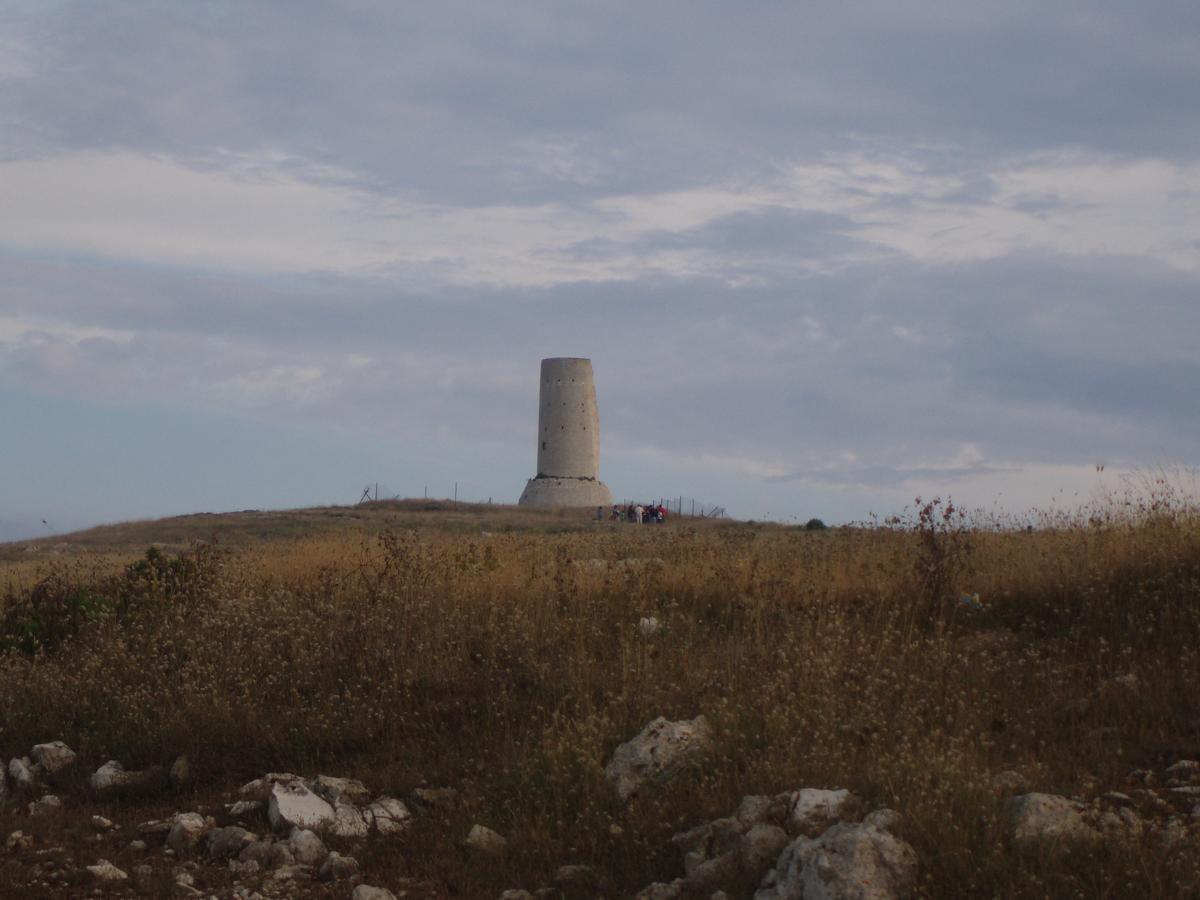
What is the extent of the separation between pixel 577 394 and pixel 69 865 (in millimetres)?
39361

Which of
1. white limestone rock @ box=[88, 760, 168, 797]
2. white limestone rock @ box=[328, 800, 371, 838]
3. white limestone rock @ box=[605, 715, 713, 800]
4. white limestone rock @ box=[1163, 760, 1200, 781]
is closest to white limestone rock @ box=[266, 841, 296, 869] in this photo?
white limestone rock @ box=[328, 800, 371, 838]

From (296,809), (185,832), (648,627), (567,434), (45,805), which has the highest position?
(567,434)

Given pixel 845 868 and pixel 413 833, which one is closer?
pixel 845 868

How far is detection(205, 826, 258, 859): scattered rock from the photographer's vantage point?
6.58 m

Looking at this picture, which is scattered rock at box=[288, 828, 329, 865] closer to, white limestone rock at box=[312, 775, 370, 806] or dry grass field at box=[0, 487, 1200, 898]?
dry grass field at box=[0, 487, 1200, 898]

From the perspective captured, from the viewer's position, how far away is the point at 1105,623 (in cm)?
879

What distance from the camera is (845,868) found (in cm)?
497

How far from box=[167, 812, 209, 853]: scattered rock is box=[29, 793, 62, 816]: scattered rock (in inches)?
53.5

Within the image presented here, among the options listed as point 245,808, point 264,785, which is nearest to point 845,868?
point 245,808

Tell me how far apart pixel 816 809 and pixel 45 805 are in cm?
543

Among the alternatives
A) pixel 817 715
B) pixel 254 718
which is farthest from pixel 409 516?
pixel 817 715

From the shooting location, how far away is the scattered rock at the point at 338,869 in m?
6.18

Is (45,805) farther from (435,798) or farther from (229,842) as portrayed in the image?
(435,798)

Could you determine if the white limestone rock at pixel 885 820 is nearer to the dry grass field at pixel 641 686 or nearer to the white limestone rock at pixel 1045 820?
the dry grass field at pixel 641 686
